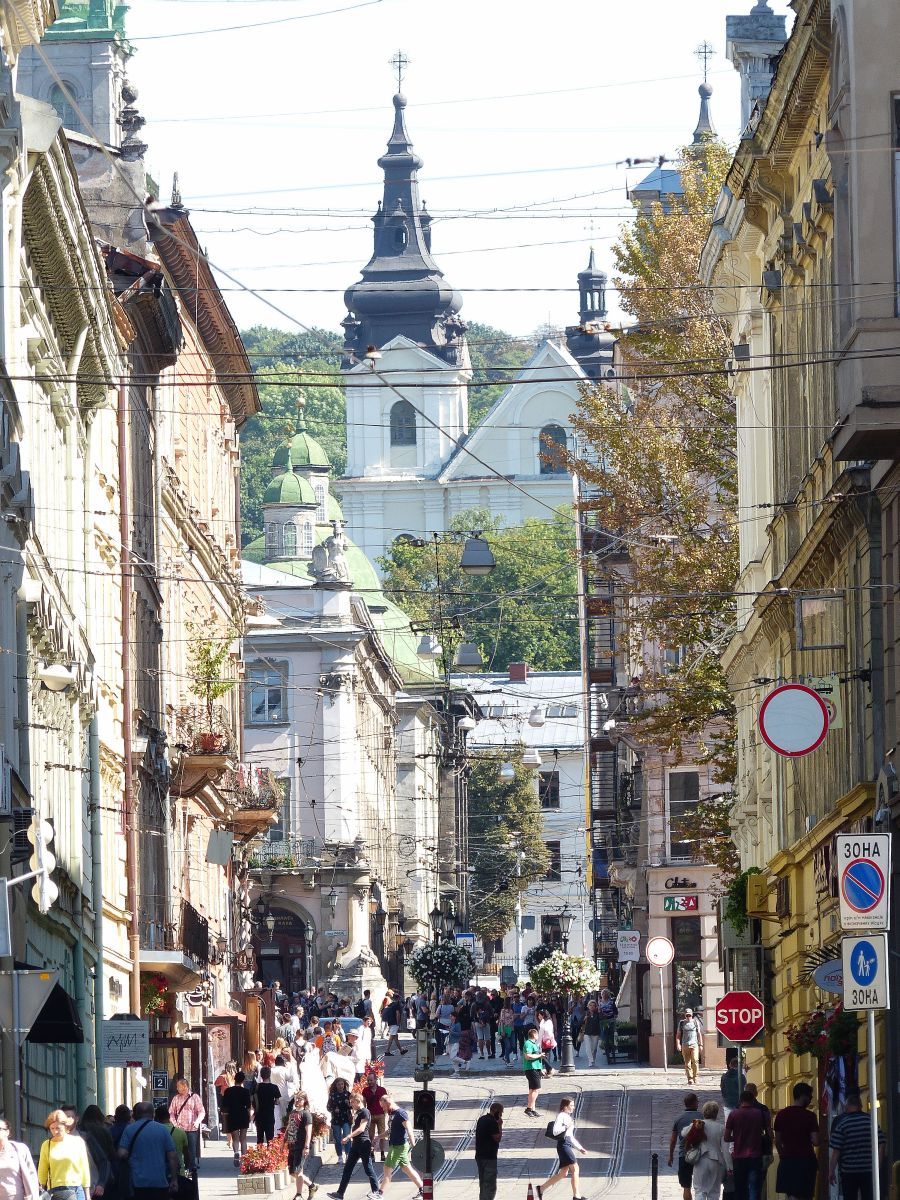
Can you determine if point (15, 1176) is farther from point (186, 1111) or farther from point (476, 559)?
point (476, 559)

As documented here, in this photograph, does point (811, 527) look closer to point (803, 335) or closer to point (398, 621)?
point (803, 335)

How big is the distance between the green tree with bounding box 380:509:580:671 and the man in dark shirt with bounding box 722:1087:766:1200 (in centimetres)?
9848

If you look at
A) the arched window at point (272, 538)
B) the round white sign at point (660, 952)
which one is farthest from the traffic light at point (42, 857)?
the arched window at point (272, 538)

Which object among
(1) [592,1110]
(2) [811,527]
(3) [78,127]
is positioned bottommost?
(1) [592,1110]

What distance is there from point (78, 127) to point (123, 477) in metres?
11.6

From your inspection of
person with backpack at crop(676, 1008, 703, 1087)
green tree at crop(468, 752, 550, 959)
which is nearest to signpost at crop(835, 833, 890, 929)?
person with backpack at crop(676, 1008, 703, 1087)

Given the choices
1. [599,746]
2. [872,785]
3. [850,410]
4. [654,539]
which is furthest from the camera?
[599,746]

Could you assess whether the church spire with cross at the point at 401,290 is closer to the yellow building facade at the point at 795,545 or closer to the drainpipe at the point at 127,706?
the drainpipe at the point at 127,706

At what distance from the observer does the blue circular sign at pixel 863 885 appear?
1667 centimetres

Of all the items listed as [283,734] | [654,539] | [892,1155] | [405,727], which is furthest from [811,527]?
[405,727]

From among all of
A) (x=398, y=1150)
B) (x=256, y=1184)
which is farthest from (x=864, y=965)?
(x=398, y=1150)

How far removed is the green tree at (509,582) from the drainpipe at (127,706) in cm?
8233

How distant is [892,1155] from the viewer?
23.0m

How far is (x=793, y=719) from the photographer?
2577 cm
